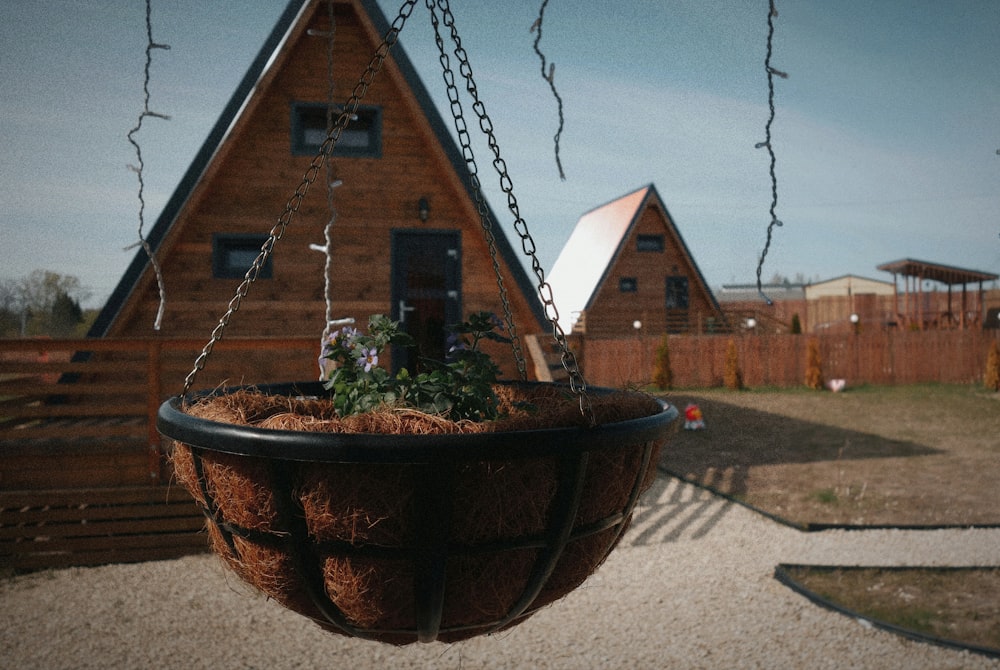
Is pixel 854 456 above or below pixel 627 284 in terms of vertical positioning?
below

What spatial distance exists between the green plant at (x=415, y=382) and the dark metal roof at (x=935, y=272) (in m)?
23.6

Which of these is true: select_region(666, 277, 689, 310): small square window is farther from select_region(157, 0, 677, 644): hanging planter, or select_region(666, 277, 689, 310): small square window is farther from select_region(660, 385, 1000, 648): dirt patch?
select_region(157, 0, 677, 644): hanging planter

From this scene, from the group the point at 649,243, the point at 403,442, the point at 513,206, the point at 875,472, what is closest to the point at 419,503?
the point at 403,442

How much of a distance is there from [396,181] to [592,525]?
798cm

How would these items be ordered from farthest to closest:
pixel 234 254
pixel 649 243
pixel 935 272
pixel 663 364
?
pixel 935 272
pixel 649 243
pixel 663 364
pixel 234 254

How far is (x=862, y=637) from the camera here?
454cm

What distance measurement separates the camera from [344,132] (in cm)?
862

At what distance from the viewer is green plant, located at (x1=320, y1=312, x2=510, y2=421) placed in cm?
167

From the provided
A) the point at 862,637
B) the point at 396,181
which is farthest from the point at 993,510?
the point at 396,181

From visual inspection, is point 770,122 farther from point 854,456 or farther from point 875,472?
point 854,456

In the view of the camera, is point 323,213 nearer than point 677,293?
Yes

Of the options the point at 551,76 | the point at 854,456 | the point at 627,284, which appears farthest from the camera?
the point at 627,284

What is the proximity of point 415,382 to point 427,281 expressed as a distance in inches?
278

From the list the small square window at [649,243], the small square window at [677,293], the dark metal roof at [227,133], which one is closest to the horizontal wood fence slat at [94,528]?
the dark metal roof at [227,133]
